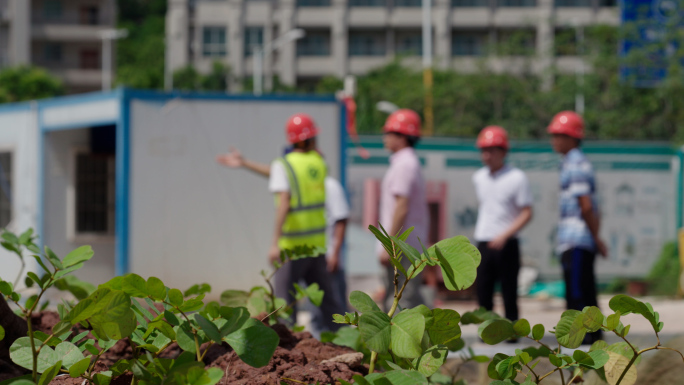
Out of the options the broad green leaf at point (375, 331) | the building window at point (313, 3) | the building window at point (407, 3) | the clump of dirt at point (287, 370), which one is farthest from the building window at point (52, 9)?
the broad green leaf at point (375, 331)

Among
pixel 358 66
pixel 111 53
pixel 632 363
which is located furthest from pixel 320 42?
pixel 632 363

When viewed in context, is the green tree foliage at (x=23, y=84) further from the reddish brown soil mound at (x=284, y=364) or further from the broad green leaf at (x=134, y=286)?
the broad green leaf at (x=134, y=286)

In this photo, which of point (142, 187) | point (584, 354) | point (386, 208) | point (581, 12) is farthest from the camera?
point (581, 12)

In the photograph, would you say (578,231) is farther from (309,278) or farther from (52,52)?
(52,52)

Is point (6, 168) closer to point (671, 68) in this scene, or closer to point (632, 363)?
point (632, 363)

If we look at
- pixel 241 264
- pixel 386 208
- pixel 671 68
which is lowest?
pixel 241 264

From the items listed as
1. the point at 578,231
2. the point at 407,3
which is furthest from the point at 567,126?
the point at 407,3

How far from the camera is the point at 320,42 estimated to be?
72.1 metres

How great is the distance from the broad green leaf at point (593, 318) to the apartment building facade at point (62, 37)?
2738 inches

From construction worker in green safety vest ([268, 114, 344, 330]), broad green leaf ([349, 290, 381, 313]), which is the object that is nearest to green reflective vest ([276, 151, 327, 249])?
construction worker in green safety vest ([268, 114, 344, 330])

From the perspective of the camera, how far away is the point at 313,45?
7175 centimetres

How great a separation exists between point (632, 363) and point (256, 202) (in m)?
7.49

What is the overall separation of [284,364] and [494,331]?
341 millimetres

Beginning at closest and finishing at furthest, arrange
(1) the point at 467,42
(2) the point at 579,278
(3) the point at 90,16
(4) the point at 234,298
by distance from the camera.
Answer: (4) the point at 234,298 < (2) the point at 579,278 < (3) the point at 90,16 < (1) the point at 467,42
